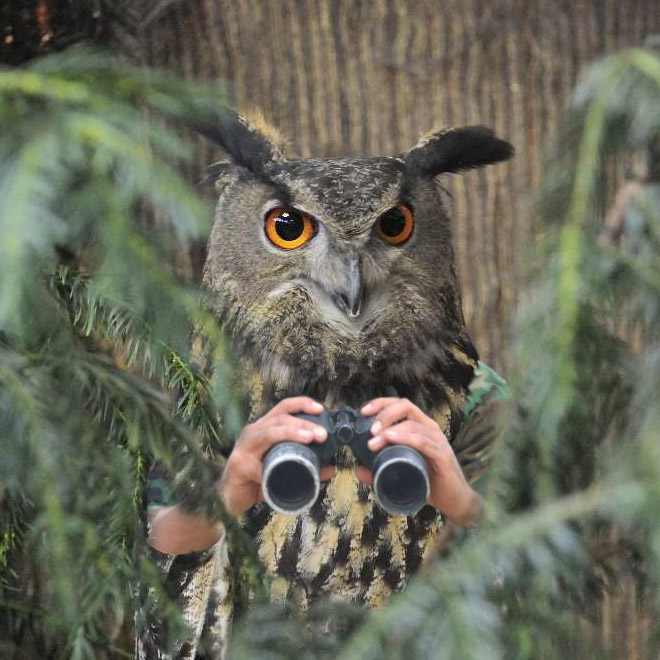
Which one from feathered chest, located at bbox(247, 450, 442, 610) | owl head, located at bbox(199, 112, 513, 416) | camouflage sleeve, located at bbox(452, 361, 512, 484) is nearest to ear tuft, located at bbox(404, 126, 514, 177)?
owl head, located at bbox(199, 112, 513, 416)

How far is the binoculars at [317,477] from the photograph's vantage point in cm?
91

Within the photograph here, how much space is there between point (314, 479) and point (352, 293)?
0.41 m

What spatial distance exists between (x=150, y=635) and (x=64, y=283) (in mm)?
710

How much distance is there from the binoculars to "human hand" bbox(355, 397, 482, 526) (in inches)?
1.0

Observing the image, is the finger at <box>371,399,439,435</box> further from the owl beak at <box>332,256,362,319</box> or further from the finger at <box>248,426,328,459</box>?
the owl beak at <box>332,256,362,319</box>

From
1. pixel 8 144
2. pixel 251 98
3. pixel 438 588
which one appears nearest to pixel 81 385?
pixel 8 144

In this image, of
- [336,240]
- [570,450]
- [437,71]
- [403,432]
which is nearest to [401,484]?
[403,432]

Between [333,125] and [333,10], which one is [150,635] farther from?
[333,10]

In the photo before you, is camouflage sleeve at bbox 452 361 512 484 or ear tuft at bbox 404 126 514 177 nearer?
camouflage sleeve at bbox 452 361 512 484

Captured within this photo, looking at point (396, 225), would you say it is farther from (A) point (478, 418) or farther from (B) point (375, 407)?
(B) point (375, 407)

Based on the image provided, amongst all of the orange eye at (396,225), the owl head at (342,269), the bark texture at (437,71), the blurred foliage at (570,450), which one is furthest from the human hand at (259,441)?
the bark texture at (437,71)

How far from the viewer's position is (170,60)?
2094 mm

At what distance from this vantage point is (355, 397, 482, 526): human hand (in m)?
0.98

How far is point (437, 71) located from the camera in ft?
7.11
